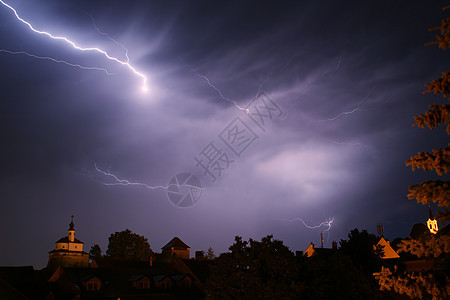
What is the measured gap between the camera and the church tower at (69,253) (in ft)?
318

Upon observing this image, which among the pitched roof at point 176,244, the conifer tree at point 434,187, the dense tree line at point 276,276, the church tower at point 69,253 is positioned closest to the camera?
the conifer tree at point 434,187

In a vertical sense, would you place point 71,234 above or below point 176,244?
above

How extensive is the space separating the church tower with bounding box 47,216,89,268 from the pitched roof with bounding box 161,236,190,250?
2909 cm

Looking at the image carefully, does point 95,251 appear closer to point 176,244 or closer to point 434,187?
point 176,244

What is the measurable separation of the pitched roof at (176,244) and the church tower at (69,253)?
95.4 ft

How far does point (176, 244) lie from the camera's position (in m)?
83.2

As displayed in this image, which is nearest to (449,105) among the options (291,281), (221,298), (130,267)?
(291,281)

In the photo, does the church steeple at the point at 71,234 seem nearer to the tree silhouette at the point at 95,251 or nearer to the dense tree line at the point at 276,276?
the tree silhouette at the point at 95,251

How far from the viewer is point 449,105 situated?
7941 millimetres

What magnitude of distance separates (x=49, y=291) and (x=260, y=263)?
27.1 meters

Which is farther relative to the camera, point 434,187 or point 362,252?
point 362,252

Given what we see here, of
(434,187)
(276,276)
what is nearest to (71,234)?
(276,276)

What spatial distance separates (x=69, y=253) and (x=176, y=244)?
3459 cm

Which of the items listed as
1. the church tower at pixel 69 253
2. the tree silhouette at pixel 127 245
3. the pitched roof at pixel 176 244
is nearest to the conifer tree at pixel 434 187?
the pitched roof at pixel 176 244
